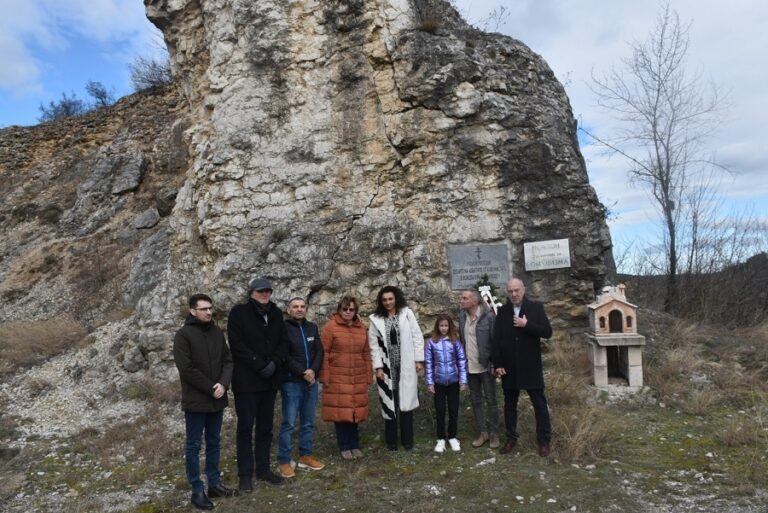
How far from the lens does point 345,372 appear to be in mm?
5762

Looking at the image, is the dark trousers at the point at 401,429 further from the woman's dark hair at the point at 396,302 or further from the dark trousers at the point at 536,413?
the dark trousers at the point at 536,413

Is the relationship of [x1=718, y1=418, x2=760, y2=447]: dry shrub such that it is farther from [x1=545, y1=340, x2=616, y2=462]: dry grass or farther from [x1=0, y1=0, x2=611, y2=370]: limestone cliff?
[x1=0, y1=0, x2=611, y2=370]: limestone cliff

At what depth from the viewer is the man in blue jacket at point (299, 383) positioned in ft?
18.0

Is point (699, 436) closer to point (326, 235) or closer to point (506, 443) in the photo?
point (506, 443)

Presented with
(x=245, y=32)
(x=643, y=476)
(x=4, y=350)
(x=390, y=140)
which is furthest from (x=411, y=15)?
(x=4, y=350)

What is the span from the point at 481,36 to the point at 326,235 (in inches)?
169

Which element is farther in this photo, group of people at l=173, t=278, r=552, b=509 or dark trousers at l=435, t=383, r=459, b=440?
dark trousers at l=435, t=383, r=459, b=440

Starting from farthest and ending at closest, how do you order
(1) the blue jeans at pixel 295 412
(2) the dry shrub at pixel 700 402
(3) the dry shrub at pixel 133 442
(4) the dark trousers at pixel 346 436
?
(2) the dry shrub at pixel 700 402 → (3) the dry shrub at pixel 133 442 → (4) the dark trousers at pixel 346 436 → (1) the blue jeans at pixel 295 412

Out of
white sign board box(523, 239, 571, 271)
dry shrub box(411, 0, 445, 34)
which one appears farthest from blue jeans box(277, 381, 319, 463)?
dry shrub box(411, 0, 445, 34)

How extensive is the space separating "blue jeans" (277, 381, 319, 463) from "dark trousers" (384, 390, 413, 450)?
0.86 meters

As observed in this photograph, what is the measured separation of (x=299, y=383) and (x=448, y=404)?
1.63m

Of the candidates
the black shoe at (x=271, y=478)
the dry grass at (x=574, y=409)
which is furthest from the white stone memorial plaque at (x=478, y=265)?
the black shoe at (x=271, y=478)

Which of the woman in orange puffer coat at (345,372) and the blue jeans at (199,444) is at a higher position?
the woman in orange puffer coat at (345,372)

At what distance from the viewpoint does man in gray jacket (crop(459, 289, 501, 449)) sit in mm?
5973
